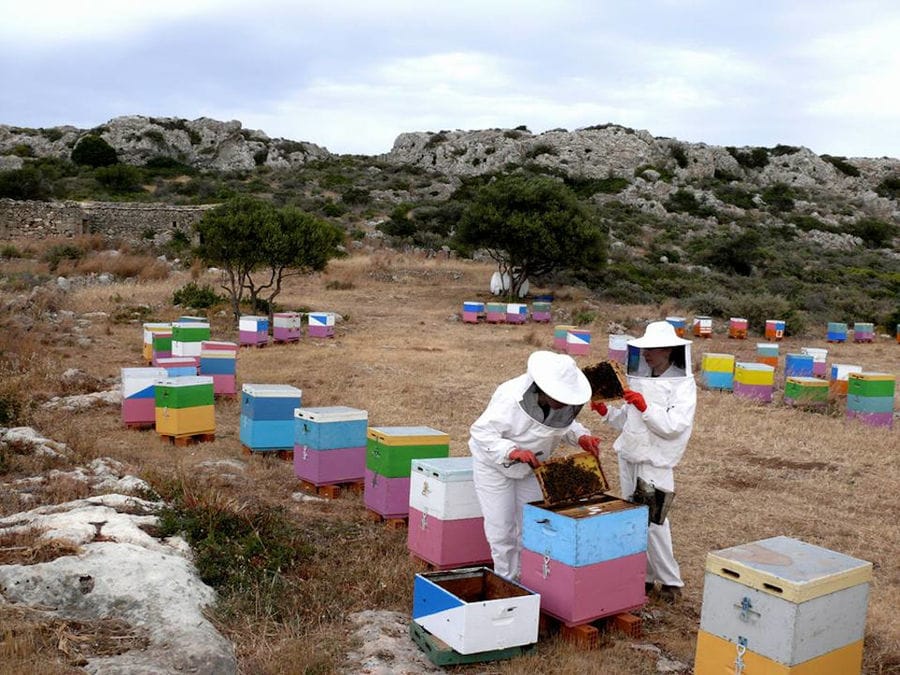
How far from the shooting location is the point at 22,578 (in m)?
4.32

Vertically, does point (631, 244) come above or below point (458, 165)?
below

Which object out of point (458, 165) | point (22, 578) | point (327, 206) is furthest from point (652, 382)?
point (458, 165)

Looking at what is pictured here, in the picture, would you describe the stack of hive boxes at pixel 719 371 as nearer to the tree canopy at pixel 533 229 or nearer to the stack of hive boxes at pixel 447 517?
the stack of hive boxes at pixel 447 517

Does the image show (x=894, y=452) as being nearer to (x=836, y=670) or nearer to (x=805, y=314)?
(x=836, y=670)

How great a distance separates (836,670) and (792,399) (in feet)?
29.5

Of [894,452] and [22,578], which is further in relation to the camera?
[894,452]

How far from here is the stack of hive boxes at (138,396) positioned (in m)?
8.87

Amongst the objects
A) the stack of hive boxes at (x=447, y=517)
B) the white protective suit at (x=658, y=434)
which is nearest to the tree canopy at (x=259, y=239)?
the stack of hive boxes at (x=447, y=517)

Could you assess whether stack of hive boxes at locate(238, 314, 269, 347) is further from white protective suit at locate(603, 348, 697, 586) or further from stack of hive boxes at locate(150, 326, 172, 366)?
white protective suit at locate(603, 348, 697, 586)

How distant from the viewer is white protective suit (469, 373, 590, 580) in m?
4.70

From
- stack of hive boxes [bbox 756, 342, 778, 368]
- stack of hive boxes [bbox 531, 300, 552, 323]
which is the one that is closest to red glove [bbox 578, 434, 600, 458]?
stack of hive boxes [bbox 756, 342, 778, 368]

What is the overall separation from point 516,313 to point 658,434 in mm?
15128

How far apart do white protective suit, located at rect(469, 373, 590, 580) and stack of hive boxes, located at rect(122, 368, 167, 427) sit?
5206 mm

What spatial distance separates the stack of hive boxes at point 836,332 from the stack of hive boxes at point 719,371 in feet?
29.1
